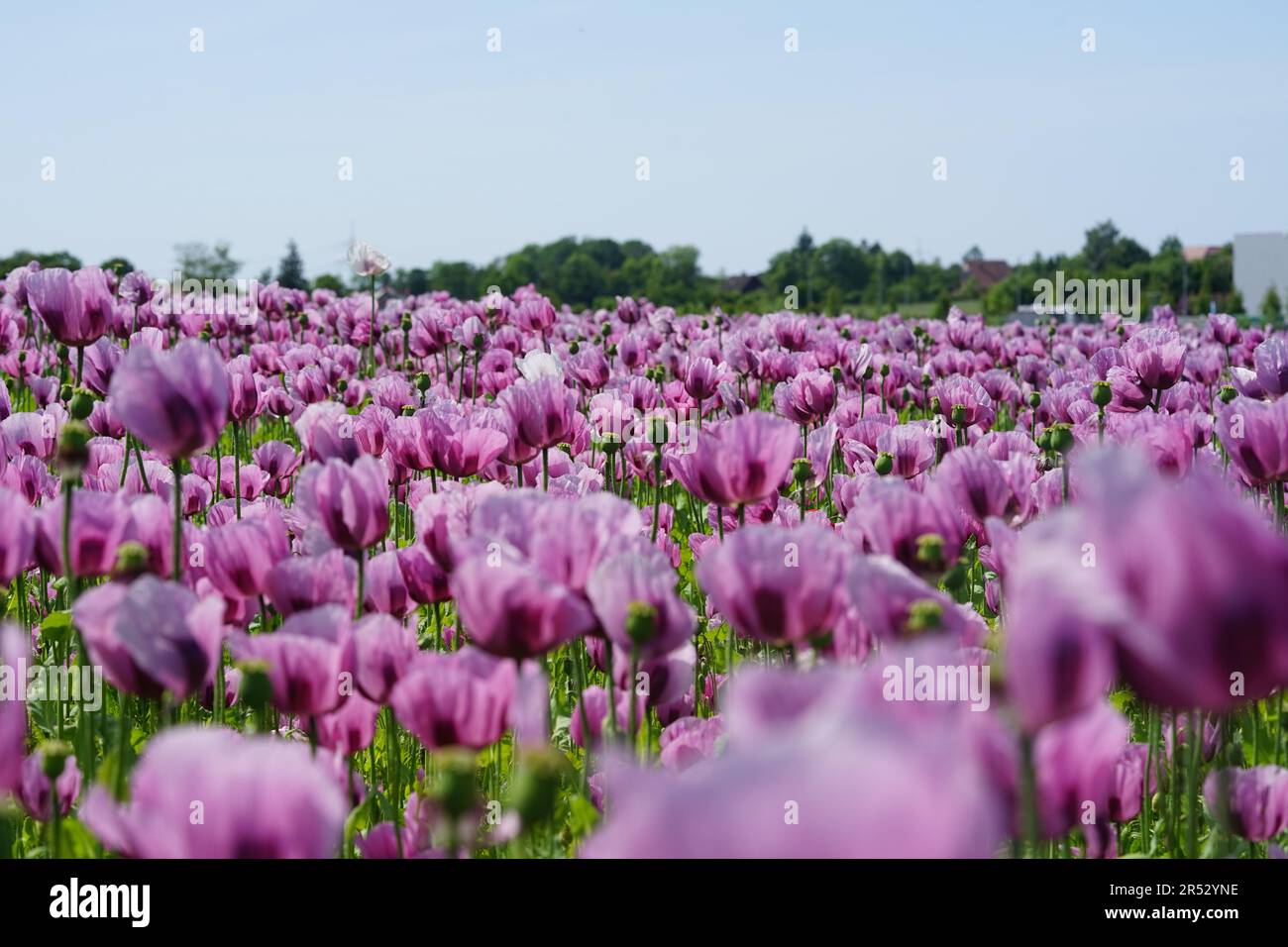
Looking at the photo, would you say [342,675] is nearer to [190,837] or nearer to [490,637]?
[490,637]

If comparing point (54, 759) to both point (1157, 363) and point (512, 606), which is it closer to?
point (512, 606)

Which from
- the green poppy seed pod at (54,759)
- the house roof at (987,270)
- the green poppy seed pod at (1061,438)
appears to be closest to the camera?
the green poppy seed pod at (54,759)

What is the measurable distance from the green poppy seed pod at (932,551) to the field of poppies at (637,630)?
1.1 inches

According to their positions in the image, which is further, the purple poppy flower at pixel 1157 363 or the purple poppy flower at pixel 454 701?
the purple poppy flower at pixel 1157 363

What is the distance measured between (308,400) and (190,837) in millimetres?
4822

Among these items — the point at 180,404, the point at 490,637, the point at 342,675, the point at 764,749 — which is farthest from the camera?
the point at 180,404

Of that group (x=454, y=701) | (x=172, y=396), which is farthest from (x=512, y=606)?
(x=172, y=396)

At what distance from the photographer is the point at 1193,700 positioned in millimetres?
1010

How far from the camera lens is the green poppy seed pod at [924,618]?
1.43 metres

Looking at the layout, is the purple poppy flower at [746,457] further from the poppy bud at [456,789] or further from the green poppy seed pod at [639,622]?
the poppy bud at [456,789]

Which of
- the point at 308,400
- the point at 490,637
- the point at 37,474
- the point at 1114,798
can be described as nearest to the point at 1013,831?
the point at 490,637

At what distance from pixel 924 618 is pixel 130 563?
1272 millimetres

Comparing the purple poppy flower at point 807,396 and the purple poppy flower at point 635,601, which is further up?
the purple poppy flower at point 807,396

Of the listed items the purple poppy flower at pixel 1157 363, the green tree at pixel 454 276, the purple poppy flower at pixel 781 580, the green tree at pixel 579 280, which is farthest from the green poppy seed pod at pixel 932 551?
the green tree at pixel 579 280
